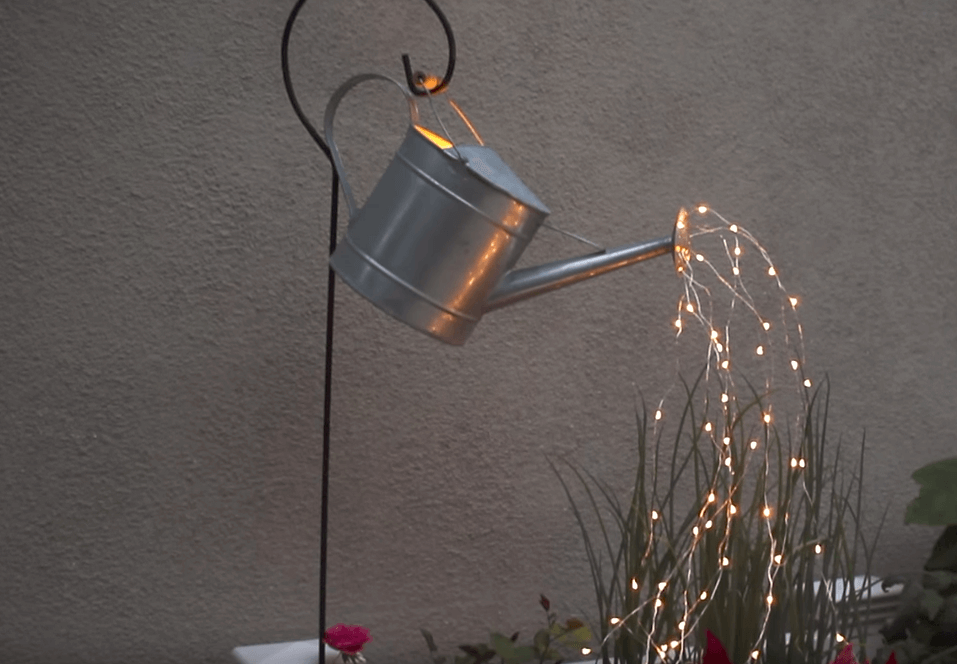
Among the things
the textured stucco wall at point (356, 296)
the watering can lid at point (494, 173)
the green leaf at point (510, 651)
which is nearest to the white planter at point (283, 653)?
the textured stucco wall at point (356, 296)

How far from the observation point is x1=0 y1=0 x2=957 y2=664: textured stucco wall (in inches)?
61.6

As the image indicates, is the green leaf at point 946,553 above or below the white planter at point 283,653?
above

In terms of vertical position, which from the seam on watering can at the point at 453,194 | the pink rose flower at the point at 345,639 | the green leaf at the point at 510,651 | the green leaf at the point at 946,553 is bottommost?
the green leaf at the point at 510,651

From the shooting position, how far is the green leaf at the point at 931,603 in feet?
5.67

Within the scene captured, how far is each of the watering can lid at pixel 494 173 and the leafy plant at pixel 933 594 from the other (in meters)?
0.94

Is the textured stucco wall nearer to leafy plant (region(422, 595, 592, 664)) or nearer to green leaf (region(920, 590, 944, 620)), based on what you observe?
leafy plant (region(422, 595, 592, 664))

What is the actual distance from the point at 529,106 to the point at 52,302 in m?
0.79

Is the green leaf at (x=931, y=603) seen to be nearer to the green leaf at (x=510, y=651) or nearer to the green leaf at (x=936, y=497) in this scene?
the green leaf at (x=936, y=497)

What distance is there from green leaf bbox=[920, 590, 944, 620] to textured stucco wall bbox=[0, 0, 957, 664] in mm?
428

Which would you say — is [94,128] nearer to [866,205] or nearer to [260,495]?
[260,495]

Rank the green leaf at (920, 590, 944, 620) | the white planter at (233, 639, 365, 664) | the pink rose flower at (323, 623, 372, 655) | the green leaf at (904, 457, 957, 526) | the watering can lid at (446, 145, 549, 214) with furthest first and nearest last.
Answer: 1. the green leaf at (904, 457, 957, 526)
2. the green leaf at (920, 590, 944, 620)
3. the white planter at (233, 639, 365, 664)
4. the pink rose flower at (323, 623, 372, 655)
5. the watering can lid at (446, 145, 549, 214)

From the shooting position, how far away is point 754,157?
79.8 inches

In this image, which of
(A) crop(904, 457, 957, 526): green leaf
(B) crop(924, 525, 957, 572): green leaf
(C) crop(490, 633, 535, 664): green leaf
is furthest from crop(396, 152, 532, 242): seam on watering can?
(B) crop(924, 525, 957, 572): green leaf

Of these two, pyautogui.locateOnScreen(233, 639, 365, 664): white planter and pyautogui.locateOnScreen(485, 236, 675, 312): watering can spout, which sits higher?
pyautogui.locateOnScreen(485, 236, 675, 312): watering can spout
